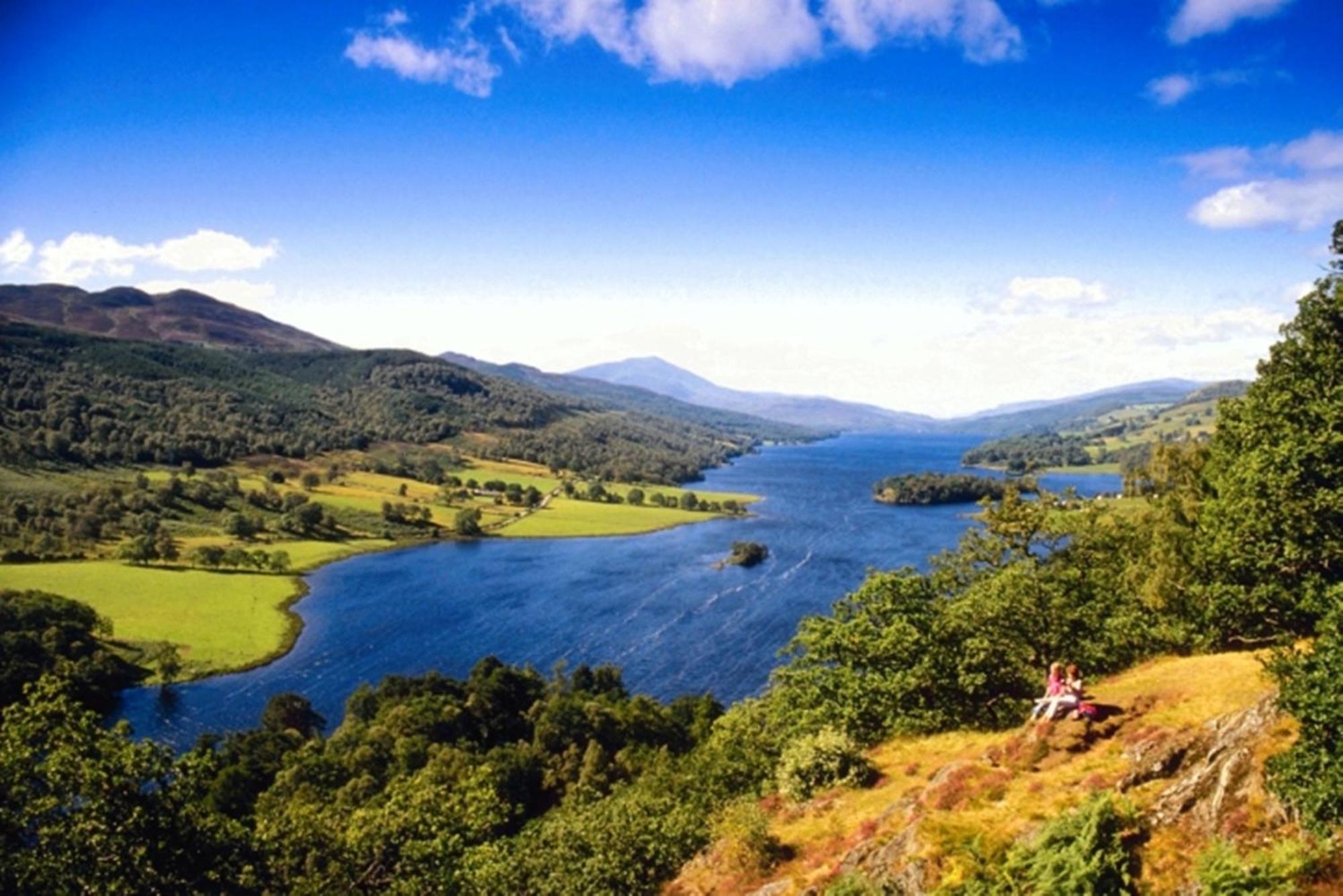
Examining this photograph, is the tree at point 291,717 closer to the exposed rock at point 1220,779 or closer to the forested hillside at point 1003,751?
the forested hillside at point 1003,751

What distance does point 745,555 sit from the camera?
16300 centimetres

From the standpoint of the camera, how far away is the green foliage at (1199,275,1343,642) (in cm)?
2442

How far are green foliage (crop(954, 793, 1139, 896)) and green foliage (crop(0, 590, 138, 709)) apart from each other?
10366 cm

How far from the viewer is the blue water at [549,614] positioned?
97688 millimetres

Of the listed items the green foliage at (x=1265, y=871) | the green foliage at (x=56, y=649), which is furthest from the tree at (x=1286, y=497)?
the green foliage at (x=56, y=649)

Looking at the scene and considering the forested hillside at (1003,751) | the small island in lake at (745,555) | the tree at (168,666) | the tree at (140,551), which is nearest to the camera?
the forested hillside at (1003,751)

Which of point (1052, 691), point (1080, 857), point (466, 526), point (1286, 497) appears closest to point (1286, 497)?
point (1286, 497)

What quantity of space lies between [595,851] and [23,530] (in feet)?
578

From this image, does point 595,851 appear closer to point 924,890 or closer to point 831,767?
point 831,767

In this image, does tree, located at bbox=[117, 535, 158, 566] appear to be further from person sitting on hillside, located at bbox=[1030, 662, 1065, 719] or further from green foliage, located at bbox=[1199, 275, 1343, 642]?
green foliage, located at bbox=[1199, 275, 1343, 642]

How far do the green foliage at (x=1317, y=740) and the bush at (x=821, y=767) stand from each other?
1520 cm

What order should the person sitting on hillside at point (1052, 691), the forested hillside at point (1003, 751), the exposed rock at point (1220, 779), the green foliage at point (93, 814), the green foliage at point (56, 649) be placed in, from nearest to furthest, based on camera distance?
the forested hillside at point (1003, 751) → the exposed rock at point (1220, 779) → the green foliage at point (93, 814) → the person sitting on hillside at point (1052, 691) → the green foliage at point (56, 649)

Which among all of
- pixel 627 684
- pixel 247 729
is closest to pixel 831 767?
pixel 627 684

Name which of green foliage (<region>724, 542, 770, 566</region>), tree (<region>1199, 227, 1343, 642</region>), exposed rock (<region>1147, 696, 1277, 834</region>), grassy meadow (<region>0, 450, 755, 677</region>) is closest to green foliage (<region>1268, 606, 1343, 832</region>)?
exposed rock (<region>1147, 696, 1277, 834</region>)
